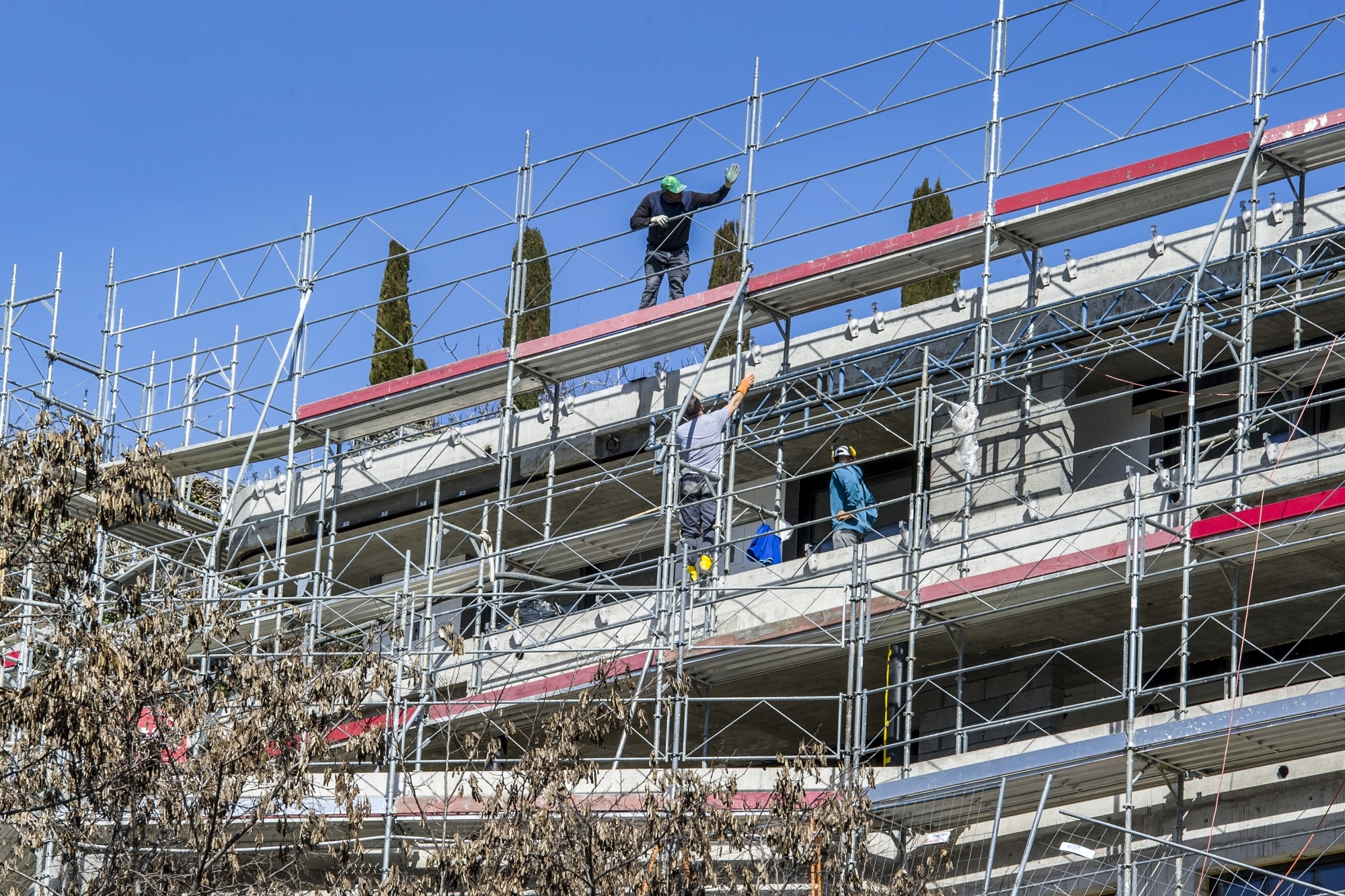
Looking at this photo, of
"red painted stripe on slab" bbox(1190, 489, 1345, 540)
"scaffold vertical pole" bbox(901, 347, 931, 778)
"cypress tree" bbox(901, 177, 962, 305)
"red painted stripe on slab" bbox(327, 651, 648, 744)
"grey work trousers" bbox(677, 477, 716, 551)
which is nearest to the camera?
"red painted stripe on slab" bbox(1190, 489, 1345, 540)

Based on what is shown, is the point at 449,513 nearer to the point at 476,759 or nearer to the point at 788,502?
the point at 788,502

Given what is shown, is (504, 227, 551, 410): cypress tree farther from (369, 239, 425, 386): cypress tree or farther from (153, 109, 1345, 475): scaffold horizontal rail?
(153, 109, 1345, 475): scaffold horizontal rail

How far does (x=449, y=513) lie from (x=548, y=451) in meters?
1.67

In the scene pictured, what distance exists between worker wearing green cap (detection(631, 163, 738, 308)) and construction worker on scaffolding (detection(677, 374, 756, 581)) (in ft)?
10.9

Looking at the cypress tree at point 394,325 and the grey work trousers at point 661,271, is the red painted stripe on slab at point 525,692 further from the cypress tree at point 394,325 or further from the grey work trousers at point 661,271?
the cypress tree at point 394,325

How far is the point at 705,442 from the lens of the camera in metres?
23.7

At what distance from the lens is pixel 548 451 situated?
27.5m

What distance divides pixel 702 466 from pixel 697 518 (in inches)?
21.9

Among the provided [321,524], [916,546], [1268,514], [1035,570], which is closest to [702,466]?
[916,546]

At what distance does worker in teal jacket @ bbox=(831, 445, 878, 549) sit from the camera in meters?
22.5

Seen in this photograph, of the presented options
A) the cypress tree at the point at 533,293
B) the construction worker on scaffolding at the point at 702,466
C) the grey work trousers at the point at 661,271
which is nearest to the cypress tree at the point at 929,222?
the cypress tree at the point at 533,293

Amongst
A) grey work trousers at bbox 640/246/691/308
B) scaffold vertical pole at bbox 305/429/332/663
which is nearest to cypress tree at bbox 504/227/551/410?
scaffold vertical pole at bbox 305/429/332/663

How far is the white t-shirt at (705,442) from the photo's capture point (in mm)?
23719

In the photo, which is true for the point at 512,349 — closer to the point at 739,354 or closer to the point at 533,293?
the point at 739,354
